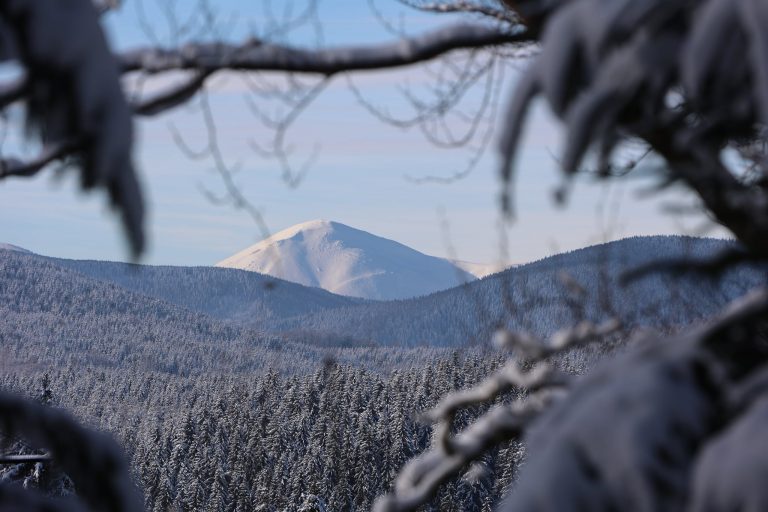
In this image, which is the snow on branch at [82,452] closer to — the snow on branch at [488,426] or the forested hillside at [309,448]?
the snow on branch at [488,426]

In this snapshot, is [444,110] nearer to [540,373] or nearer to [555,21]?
[540,373]

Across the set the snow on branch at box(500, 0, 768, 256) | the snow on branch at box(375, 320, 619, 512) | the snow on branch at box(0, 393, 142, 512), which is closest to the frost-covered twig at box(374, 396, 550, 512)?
the snow on branch at box(375, 320, 619, 512)

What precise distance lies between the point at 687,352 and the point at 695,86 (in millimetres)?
577

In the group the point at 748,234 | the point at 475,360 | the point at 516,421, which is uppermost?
the point at 748,234

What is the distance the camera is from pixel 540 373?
290 cm

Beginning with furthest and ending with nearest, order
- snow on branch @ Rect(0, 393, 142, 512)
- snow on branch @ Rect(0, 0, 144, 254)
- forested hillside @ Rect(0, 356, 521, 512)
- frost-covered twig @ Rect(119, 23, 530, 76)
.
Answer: forested hillside @ Rect(0, 356, 521, 512) → frost-covered twig @ Rect(119, 23, 530, 76) → snow on branch @ Rect(0, 393, 142, 512) → snow on branch @ Rect(0, 0, 144, 254)

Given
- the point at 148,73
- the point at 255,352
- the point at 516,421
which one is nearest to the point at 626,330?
the point at 516,421

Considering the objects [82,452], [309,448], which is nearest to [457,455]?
[82,452]

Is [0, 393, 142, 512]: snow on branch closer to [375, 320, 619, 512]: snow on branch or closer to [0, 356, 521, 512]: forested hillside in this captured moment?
[375, 320, 619, 512]: snow on branch

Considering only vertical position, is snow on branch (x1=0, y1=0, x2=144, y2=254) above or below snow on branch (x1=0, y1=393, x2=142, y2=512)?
above

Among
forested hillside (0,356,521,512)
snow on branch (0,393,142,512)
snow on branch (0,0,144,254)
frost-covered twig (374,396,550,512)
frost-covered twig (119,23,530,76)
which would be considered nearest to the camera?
snow on branch (0,0,144,254)

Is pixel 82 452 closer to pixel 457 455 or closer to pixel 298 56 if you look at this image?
pixel 457 455

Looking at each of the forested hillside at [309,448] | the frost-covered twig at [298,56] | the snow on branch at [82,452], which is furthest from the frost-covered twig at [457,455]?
the forested hillside at [309,448]

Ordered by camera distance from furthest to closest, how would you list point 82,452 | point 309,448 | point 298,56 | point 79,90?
point 309,448 < point 298,56 < point 82,452 < point 79,90
